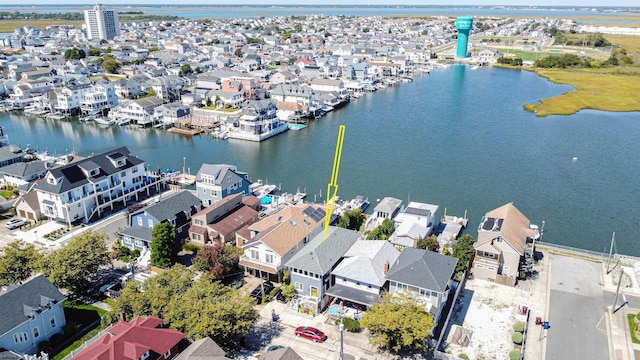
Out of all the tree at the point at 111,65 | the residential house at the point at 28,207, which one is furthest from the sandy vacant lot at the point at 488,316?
the tree at the point at 111,65

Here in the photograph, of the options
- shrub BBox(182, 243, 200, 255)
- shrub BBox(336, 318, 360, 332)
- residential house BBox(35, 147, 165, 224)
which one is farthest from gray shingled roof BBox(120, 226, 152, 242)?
shrub BBox(336, 318, 360, 332)

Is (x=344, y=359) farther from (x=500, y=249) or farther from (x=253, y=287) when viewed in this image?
(x=500, y=249)

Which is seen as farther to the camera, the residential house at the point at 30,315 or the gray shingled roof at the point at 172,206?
the gray shingled roof at the point at 172,206

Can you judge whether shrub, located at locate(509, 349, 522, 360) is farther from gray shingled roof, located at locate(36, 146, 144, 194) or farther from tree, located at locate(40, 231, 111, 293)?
gray shingled roof, located at locate(36, 146, 144, 194)

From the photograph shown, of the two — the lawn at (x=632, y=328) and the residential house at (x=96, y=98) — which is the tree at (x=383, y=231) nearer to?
the lawn at (x=632, y=328)

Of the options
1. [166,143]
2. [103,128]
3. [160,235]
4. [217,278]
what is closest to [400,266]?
[217,278]

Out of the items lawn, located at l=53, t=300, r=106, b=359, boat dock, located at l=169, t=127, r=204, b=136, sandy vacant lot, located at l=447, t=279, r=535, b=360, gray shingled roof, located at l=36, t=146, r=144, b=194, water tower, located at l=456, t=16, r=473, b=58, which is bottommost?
sandy vacant lot, located at l=447, t=279, r=535, b=360

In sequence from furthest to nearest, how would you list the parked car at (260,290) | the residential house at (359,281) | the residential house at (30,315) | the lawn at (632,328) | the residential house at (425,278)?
the parked car at (260,290), the residential house at (359,281), the residential house at (425,278), the lawn at (632,328), the residential house at (30,315)
